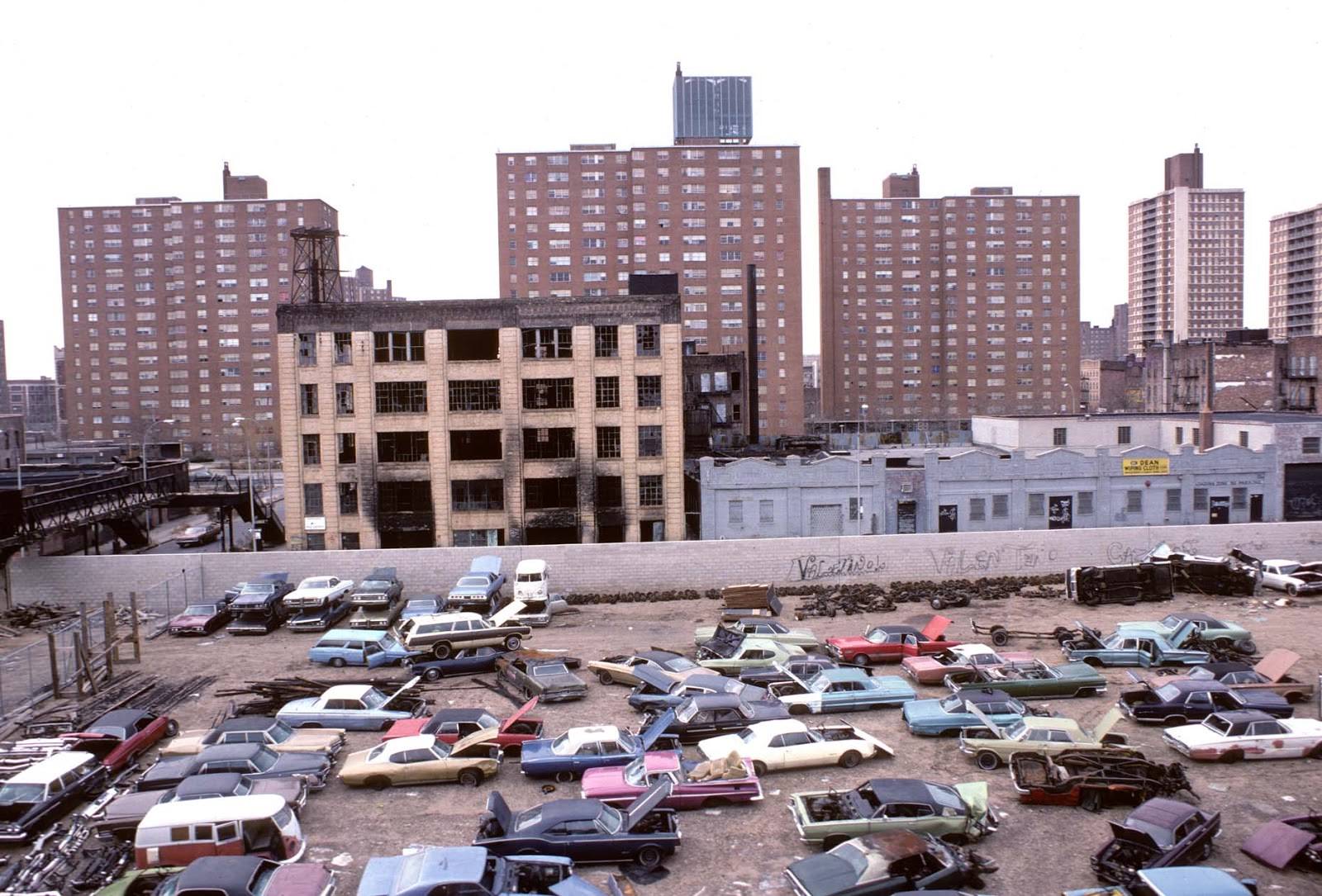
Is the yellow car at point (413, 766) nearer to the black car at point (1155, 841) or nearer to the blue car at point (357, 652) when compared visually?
the blue car at point (357, 652)

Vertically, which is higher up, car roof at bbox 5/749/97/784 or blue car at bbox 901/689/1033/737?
car roof at bbox 5/749/97/784

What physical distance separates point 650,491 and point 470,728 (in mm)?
29177

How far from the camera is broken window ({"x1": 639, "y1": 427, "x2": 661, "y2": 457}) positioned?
51.2 metres

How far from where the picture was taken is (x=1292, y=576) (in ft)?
128

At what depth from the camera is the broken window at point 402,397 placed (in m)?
51.0

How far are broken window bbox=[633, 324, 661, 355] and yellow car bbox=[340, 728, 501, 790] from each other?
32.0 metres

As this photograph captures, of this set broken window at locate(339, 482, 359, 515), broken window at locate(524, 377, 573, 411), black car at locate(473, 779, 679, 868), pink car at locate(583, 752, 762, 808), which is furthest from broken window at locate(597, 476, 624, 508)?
black car at locate(473, 779, 679, 868)

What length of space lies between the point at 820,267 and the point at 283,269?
73166mm

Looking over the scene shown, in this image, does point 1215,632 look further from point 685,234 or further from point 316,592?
point 685,234

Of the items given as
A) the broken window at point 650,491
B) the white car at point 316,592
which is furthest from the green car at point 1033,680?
the broken window at point 650,491

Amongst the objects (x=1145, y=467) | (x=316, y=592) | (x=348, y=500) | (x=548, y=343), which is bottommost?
(x=316, y=592)

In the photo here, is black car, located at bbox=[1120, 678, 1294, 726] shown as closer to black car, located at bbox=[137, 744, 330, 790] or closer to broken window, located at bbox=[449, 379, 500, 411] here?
black car, located at bbox=[137, 744, 330, 790]

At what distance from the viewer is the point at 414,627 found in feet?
102

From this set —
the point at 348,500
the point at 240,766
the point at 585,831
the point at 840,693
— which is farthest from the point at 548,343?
the point at 585,831
